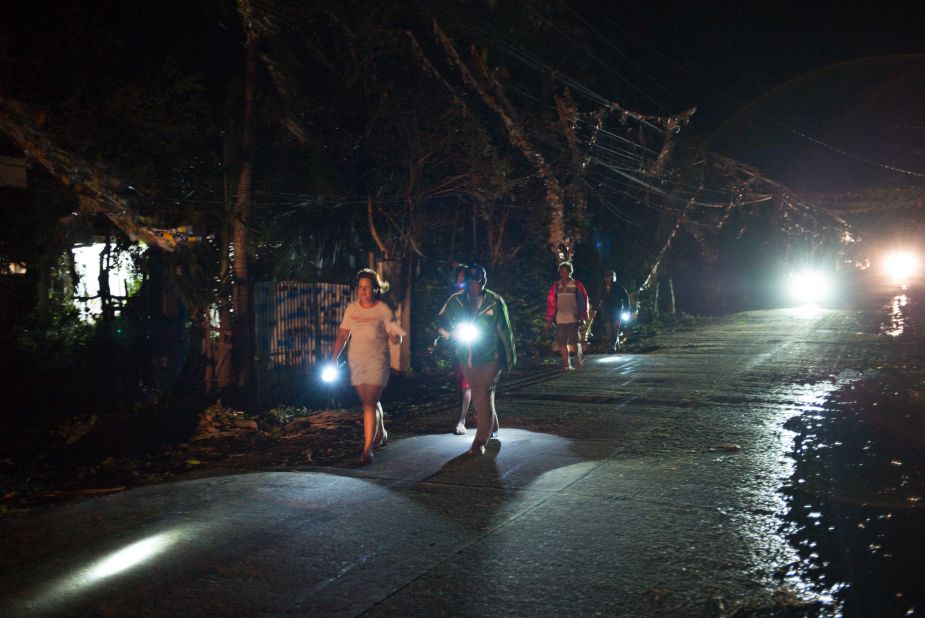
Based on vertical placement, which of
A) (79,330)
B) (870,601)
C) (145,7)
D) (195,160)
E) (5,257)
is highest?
(145,7)

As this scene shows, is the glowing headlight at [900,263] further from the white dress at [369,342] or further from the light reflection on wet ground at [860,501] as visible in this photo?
the white dress at [369,342]

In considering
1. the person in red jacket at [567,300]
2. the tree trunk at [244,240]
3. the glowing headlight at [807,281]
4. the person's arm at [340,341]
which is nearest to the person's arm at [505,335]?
the person's arm at [340,341]

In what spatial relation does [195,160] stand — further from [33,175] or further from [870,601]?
[870,601]

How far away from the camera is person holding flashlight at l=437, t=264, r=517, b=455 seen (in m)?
7.86

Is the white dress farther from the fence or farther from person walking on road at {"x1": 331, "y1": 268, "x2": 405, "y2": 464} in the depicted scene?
the fence

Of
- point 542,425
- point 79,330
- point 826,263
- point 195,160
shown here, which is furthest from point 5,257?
point 826,263

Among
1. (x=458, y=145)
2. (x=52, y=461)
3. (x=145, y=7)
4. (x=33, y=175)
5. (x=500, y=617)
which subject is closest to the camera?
(x=500, y=617)

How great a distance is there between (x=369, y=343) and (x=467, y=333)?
3.47 feet

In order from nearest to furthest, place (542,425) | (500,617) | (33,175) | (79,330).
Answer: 1. (500,617)
2. (542,425)
3. (33,175)
4. (79,330)

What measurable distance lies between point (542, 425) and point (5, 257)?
39.2 ft

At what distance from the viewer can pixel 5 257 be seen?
1524cm

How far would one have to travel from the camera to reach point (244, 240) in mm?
A: 11602

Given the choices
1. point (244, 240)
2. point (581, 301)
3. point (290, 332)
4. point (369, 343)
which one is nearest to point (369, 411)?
point (369, 343)

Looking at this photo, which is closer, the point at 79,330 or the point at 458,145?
the point at 458,145
